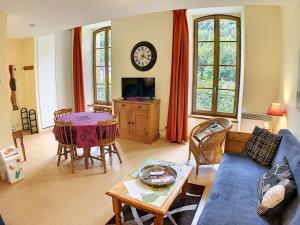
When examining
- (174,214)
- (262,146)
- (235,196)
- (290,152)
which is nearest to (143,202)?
(174,214)

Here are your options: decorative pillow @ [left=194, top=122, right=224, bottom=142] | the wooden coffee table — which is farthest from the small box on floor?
decorative pillow @ [left=194, top=122, right=224, bottom=142]

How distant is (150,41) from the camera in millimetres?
4812

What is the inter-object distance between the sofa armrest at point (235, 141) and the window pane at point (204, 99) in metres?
1.87

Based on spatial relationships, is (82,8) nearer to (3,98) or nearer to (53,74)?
(3,98)

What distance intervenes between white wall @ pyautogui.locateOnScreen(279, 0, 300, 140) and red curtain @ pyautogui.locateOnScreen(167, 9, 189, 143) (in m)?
1.64

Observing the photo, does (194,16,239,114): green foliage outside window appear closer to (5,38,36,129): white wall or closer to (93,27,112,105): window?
(93,27,112,105): window

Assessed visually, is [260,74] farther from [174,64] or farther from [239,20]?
[174,64]

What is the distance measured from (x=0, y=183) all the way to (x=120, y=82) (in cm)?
303

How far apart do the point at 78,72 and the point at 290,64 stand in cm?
467

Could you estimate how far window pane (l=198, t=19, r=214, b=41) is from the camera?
4.65 meters

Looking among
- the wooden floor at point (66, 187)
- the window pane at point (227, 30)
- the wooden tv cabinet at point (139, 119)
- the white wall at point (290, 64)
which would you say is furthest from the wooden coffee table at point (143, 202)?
the window pane at point (227, 30)

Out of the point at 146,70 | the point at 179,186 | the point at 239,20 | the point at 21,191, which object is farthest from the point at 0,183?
the point at 239,20

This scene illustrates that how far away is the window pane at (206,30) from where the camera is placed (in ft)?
15.3

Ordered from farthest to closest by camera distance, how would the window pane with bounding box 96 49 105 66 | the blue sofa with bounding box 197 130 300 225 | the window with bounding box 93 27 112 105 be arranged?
the window pane with bounding box 96 49 105 66, the window with bounding box 93 27 112 105, the blue sofa with bounding box 197 130 300 225
